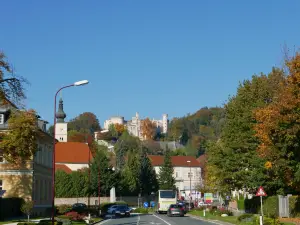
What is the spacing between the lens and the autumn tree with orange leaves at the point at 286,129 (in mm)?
32219

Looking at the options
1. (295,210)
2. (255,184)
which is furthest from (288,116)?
(255,184)

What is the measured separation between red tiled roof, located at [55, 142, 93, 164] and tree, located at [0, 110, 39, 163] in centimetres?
7782

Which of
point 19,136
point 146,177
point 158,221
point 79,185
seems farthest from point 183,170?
point 19,136

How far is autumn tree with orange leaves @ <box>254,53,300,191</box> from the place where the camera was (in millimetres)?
32219

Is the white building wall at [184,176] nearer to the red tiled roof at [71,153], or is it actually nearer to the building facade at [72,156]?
the red tiled roof at [71,153]

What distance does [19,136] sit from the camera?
39125mm

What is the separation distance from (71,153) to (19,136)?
82.4 m

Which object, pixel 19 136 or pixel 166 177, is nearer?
pixel 19 136

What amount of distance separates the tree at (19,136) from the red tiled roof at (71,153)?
3064 inches

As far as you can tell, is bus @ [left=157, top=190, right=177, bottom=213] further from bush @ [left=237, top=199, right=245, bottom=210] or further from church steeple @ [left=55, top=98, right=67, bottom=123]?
church steeple @ [left=55, top=98, right=67, bottom=123]

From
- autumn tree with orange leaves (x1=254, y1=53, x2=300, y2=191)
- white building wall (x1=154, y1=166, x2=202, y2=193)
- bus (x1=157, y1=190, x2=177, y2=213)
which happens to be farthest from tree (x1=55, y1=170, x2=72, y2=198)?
white building wall (x1=154, y1=166, x2=202, y2=193)

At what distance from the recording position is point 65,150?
120375mm

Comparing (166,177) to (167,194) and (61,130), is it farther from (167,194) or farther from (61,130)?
(167,194)

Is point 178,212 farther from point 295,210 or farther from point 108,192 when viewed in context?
point 108,192
